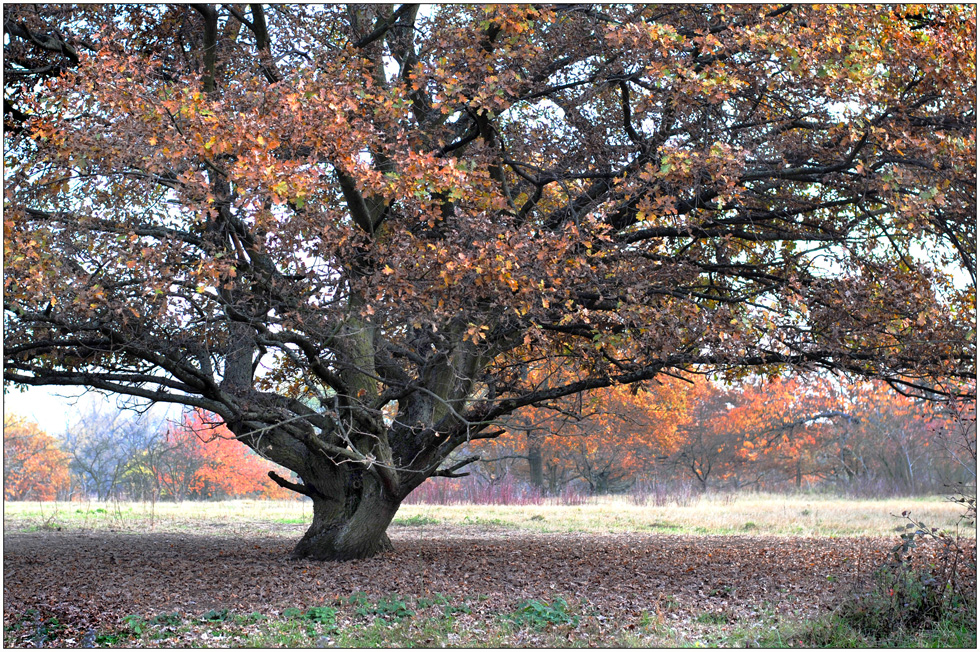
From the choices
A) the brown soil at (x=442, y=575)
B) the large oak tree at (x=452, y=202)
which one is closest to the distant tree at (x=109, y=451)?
the brown soil at (x=442, y=575)

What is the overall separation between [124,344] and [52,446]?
3970cm

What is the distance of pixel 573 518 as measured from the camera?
18.8 metres

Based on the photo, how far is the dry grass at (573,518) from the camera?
15445mm

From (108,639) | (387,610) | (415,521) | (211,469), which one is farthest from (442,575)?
(211,469)

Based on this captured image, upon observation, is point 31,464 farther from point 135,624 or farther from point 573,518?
point 135,624

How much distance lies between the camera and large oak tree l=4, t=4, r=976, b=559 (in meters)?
6.61


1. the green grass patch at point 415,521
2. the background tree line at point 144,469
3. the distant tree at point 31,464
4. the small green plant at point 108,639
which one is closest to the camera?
the small green plant at point 108,639

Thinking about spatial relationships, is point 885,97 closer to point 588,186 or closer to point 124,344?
point 588,186

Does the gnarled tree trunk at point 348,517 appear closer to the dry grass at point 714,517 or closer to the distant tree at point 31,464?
the dry grass at point 714,517

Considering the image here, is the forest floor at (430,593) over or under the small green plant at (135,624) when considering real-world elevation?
under

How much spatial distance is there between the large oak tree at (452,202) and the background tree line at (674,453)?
16728 mm

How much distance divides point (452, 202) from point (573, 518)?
1253 cm

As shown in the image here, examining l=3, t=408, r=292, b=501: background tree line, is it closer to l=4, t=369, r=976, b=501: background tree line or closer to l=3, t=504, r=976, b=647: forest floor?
l=4, t=369, r=976, b=501: background tree line

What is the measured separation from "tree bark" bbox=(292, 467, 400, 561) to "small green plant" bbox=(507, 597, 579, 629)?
3318 millimetres
